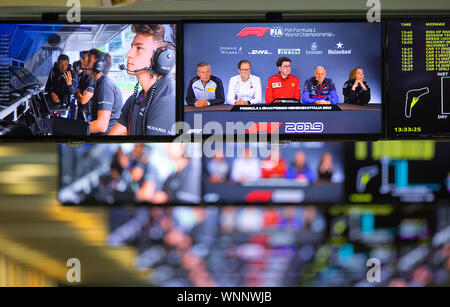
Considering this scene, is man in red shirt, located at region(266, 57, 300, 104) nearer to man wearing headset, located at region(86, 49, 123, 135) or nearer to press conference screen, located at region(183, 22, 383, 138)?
press conference screen, located at region(183, 22, 383, 138)

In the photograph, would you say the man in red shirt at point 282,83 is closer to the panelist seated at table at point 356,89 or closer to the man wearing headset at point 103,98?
the panelist seated at table at point 356,89

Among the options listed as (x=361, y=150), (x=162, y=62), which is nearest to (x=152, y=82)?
(x=162, y=62)

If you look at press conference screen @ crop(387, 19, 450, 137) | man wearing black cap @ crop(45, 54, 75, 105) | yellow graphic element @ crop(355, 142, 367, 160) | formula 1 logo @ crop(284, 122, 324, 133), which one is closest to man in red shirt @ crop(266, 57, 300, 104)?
formula 1 logo @ crop(284, 122, 324, 133)

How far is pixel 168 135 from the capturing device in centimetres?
310

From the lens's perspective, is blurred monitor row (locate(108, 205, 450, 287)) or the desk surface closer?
the desk surface

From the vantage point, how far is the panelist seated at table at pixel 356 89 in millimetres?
3082

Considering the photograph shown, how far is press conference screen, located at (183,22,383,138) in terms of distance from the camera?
3082mm

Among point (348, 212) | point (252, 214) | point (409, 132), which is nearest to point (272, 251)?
A: point (252, 214)

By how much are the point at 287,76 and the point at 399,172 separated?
1.16 metres

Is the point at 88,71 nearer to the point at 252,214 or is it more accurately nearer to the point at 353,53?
the point at 252,214

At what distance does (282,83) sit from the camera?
310cm

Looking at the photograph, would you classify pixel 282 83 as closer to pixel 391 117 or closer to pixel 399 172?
pixel 391 117

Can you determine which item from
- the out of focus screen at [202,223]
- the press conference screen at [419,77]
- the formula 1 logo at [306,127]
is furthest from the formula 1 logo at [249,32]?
the press conference screen at [419,77]

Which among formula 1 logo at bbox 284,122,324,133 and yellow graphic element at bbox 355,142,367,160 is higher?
formula 1 logo at bbox 284,122,324,133
